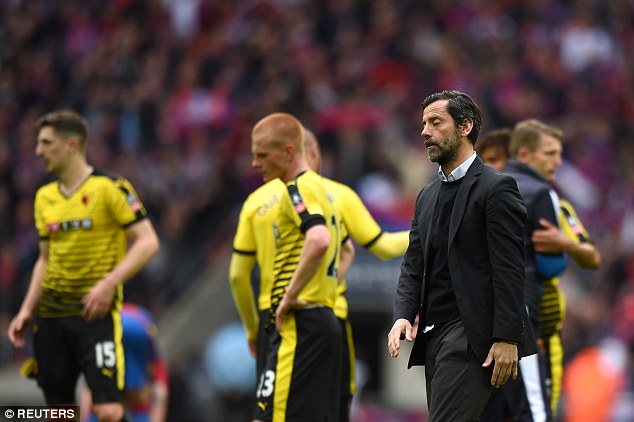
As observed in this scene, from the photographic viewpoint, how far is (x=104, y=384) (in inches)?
350

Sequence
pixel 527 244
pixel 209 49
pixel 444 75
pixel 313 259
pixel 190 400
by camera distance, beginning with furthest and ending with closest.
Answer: pixel 209 49
pixel 444 75
pixel 190 400
pixel 527 244
pixel 313 259

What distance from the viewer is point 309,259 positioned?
792 centimetres

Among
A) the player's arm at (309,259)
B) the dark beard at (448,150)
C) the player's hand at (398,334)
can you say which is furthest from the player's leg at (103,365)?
the dark beard at (448,150)

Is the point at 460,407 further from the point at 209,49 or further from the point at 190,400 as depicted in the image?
the point at 209,49

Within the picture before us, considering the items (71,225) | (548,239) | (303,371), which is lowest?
(303,371)

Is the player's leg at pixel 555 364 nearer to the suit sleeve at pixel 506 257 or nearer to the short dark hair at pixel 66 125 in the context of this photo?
the suit sleeve at pixel 506 257

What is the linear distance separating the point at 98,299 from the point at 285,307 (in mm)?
1521

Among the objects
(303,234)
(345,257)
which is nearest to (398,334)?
(303,234)

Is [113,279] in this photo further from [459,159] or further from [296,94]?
[296,94]

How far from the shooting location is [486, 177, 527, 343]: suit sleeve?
6.40 meters

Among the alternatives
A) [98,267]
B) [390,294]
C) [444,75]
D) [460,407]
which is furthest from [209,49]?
[460,407]

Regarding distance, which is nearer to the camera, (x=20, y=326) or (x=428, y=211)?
(x=428, y=211)

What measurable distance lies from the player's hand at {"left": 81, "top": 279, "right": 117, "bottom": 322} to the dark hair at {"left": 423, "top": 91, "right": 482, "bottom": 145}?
314 centimetres

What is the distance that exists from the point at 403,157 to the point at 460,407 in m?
11.0
